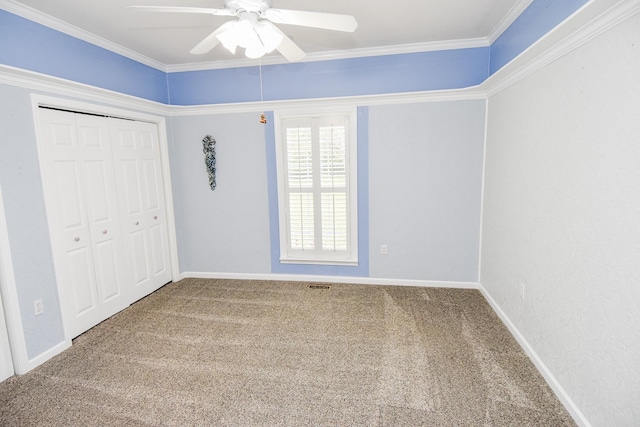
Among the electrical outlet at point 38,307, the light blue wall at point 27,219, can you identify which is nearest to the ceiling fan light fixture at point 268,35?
the light blue wall at point 27,219

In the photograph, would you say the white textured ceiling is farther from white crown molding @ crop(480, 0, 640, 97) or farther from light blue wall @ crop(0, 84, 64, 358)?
light blue wall @ crop(0, 84, 64, 358)

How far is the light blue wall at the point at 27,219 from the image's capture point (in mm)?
2307

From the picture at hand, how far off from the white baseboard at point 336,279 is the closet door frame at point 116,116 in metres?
0.41

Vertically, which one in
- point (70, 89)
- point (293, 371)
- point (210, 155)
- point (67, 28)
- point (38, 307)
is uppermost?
point (67, 28)

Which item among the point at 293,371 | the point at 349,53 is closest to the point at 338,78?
the point at 349,53

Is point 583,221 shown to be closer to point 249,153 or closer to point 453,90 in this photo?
point 453,90

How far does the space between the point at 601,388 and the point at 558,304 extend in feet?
1.71

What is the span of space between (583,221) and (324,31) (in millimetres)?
2618

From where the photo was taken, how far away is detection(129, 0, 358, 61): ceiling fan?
1.84 m

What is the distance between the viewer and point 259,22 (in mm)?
1976

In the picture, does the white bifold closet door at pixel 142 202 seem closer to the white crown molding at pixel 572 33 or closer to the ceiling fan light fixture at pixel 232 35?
the ceiling fan light fixture at pixel 232 35

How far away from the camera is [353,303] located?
3457 mm

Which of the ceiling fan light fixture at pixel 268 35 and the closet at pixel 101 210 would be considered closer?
the ceiling fan light fixture at pixel 268 35

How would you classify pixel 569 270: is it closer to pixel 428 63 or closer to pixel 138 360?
pixel 428 63
